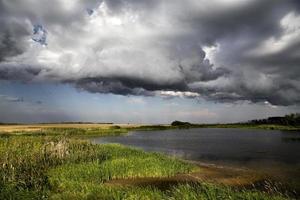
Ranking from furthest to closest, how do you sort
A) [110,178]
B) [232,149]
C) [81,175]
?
[232,149]
[110,178]
[81,175]

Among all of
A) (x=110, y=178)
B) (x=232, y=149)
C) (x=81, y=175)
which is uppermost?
(x=232, y=149)

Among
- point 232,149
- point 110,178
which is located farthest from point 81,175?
point 232,149

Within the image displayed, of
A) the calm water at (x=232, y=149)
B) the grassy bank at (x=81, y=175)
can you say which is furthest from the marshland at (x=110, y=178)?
the calm water at (x=232, y=149)

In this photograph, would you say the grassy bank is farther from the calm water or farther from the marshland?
the calm water

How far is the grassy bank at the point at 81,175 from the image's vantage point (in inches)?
647

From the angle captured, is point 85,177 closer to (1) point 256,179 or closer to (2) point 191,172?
(2) point 191,172

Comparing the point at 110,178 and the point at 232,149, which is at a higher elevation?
the point at 232,149

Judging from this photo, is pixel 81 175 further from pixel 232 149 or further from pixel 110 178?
pixel 232 149

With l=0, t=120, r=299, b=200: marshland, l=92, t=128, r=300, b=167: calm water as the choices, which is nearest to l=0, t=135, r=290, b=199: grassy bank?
l=0, t=120, r=299, b=200: marshland

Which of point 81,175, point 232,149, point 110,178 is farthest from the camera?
point 232,149

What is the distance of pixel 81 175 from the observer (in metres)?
25.0

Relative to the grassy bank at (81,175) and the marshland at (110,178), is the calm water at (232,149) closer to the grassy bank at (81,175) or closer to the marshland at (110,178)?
the marshland at (110,178)

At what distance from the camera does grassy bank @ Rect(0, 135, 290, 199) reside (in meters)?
16.4

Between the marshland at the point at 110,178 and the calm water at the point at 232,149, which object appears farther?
the calm water at the point at 232,149
